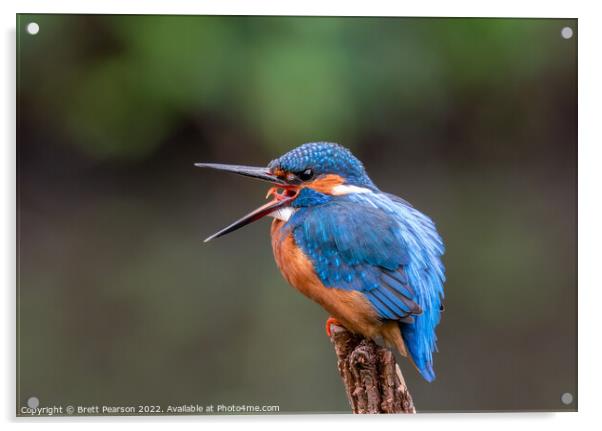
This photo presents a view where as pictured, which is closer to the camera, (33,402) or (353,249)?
(353,249)

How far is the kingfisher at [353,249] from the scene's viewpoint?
3414 millimetres

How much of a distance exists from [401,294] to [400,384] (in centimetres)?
35

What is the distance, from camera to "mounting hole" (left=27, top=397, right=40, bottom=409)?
380 cm

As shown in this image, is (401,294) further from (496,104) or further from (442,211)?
(442,211)

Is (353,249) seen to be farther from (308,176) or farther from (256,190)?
(256,190)

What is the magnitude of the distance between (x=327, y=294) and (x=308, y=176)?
0.47m

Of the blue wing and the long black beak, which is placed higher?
the long black beak

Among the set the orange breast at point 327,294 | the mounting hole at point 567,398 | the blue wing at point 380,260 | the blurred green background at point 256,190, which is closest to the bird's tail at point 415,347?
the blue wing at point 380,260

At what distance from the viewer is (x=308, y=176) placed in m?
3.59

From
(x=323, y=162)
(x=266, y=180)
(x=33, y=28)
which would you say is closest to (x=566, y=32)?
(x=323, y=162)

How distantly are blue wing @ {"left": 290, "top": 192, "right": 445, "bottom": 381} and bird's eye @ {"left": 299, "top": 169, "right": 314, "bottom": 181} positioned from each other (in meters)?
0.12

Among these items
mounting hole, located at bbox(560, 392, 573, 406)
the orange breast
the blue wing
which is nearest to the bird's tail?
the blue wing

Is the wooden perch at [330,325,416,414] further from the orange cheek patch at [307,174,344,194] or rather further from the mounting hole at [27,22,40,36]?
the mounting hole at [27,22,40,36]

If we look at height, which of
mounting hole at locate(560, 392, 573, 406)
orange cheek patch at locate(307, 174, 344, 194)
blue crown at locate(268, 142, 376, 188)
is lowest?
mounting hole at locate(560, 392, 573, 406)
